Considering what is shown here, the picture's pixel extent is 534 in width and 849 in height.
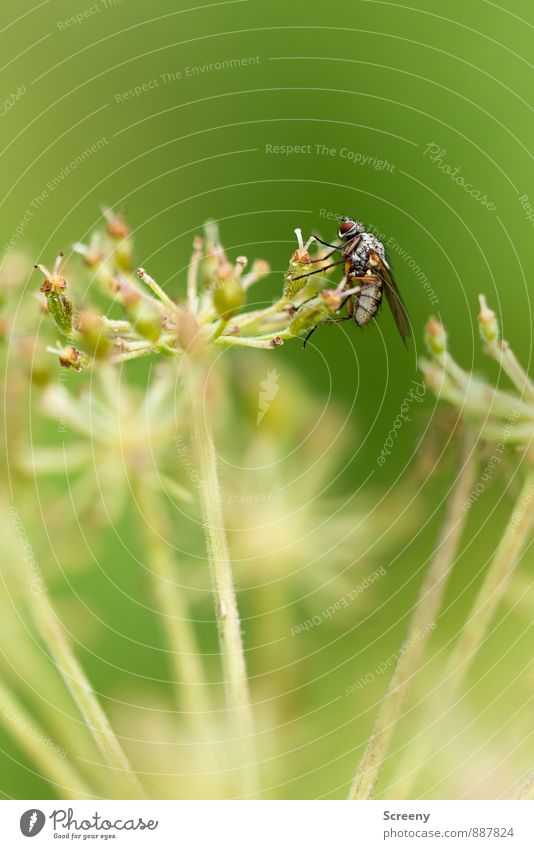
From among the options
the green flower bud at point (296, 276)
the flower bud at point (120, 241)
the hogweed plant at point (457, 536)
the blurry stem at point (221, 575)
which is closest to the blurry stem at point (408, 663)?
the hogweed plant at point (457, 536)

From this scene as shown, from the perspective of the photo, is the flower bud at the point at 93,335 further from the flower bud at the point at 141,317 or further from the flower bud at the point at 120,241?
the flower bud at the point at 120,241

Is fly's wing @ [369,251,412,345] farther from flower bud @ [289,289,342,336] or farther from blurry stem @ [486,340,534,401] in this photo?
flower bud @ [289,289,342,336]

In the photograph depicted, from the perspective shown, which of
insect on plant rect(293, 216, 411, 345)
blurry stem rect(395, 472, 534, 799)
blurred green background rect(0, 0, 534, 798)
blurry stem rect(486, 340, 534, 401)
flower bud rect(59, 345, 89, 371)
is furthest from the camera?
blurred green background rect(0, 0, 534, 798)

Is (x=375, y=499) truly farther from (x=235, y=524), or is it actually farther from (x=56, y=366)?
(x=56, y=366)

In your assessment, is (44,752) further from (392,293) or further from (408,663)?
(392,293)

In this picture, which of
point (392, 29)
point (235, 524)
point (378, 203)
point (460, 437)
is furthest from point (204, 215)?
point (460, 437)

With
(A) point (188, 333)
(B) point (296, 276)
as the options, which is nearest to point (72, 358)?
(A) point (188, 333)
